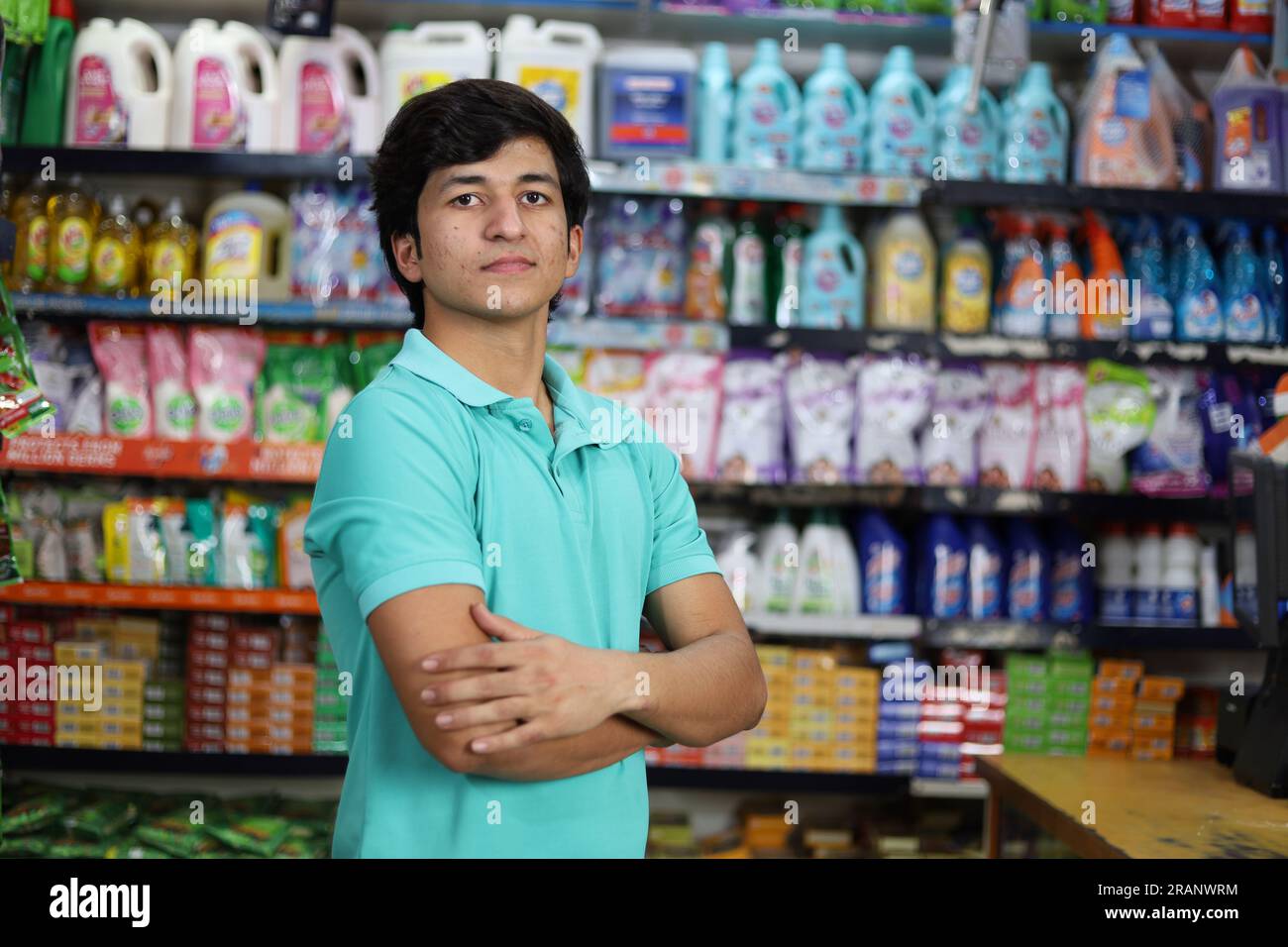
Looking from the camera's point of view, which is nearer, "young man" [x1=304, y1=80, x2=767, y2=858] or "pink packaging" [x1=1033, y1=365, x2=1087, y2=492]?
"young man" [x1=304, y1=80, x2=767, y2=858]

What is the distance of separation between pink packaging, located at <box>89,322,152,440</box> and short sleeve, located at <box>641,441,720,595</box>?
7.82 ft

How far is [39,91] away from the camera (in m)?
3.52

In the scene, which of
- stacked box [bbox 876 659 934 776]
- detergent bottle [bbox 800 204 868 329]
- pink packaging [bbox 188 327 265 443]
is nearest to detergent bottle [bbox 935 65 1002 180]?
detergent bottle [bbox 800 204 868 329]

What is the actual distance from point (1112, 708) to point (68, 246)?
124 inches

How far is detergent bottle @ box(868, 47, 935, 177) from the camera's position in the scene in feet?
Answer: 11.6

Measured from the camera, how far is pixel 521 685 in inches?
47.8

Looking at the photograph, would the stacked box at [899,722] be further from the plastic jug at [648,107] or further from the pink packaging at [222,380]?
the pink packaging at [222,380]

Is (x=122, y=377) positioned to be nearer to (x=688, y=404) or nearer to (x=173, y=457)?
(x=173, y=457)

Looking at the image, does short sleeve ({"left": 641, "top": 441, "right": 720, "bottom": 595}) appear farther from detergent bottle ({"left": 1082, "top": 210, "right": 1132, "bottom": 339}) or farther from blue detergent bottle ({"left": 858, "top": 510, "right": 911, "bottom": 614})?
detergent bottle ({"left": 1082, "top": 210, "right": 1132, "bottom": 339})

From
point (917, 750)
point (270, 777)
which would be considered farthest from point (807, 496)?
point (270, 777)

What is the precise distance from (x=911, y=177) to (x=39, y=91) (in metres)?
2.39

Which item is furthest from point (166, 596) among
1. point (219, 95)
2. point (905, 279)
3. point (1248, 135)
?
point (1248, 135)

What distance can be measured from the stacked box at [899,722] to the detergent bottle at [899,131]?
1391 millimetres

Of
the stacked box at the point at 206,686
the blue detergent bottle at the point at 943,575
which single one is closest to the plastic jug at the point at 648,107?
the blue detergent bottle at the point at 943,575
